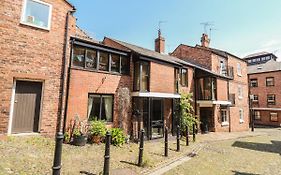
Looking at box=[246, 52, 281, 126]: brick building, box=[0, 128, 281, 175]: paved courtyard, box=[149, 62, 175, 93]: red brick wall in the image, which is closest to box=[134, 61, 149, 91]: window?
box=[149, 62, 175, 93]: red brick wall

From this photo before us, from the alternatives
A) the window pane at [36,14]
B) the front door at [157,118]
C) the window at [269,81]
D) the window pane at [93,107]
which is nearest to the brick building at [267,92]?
the window at [269,81]

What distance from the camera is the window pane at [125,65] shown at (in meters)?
13.7

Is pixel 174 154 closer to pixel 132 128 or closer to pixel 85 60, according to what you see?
pixel 132 128

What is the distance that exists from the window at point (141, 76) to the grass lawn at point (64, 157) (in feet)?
16.1

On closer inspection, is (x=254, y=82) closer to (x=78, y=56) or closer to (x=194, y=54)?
(x=194, y=54)

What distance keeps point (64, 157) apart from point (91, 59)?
6.50 m

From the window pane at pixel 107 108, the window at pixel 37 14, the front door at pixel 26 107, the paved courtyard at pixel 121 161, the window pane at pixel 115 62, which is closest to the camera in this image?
the paved courtyard at pixel 121 161

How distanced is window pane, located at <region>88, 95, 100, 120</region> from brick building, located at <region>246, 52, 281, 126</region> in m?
34.1

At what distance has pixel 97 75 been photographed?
39.2 feet

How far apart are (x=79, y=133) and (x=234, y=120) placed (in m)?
20.2

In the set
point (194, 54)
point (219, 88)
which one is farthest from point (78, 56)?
point (194, 54)

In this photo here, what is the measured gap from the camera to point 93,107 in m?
11.7

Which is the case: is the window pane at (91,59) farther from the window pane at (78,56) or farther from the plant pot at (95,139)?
the plant pot at (95,139)

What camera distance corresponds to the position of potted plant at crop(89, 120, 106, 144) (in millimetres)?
10500
